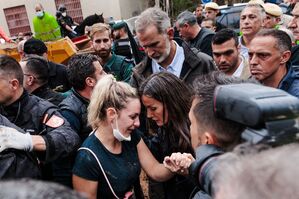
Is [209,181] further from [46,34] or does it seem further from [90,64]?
[46,34]

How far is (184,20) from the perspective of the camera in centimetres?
616

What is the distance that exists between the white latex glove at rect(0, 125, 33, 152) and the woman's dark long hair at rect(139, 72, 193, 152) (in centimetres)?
89

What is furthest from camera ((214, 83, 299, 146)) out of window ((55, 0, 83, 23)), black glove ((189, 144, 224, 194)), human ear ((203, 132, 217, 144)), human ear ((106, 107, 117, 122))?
window ((55, 0, 83, 23))

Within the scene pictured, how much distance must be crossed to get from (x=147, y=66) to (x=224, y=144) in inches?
85.6

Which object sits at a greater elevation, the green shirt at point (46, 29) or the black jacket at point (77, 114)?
the black jacket at point (77, 114)

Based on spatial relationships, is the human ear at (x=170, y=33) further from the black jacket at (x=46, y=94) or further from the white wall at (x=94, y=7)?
the white wall at (x=94, y=7)

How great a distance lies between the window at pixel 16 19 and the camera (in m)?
17.7

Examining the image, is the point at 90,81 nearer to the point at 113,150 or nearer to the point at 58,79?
the point at 113,150

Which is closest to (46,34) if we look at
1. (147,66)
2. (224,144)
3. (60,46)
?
(60,46)

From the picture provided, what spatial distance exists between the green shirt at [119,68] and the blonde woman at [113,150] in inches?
67.7

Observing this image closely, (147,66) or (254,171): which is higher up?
(254,171)

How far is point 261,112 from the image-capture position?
89cm

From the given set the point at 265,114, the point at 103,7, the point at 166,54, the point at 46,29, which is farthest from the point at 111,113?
the point at 103,7

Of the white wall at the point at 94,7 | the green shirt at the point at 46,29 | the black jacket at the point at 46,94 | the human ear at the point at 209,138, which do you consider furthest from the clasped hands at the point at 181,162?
the white wall at the point at 94,7
